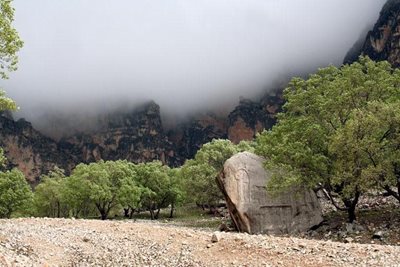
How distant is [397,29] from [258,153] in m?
156

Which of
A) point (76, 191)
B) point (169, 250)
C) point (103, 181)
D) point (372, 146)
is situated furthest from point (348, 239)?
point (76, 191)

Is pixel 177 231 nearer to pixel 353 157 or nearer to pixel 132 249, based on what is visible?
pixel 132 249

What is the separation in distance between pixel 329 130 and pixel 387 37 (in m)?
164

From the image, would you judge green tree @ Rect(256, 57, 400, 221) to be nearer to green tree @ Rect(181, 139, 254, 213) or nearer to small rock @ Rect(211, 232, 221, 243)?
small rock @ Rect(211, 232, 221, 243)

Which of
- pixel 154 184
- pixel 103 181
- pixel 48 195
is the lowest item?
pixel 48 195

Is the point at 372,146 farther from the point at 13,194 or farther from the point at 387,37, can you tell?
the point at 387,37

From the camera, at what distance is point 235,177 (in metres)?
A: 38.8

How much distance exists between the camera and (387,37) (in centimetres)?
17925

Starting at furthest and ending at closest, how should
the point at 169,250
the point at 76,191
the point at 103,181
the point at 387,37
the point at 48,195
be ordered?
the point at 387,37, the point at 48,195, the point at 103,181, the point at 76,191, the point at 169,250

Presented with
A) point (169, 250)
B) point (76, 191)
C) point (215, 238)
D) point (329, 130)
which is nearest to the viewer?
point (169, 250)

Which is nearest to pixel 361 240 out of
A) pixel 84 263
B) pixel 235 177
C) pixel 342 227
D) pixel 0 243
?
pixel 342 227

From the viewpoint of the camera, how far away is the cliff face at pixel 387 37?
171 metres

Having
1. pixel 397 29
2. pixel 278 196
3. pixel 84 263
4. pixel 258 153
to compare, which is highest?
pixel 397 29

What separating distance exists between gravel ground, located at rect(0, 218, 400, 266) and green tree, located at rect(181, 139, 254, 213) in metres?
45.7
